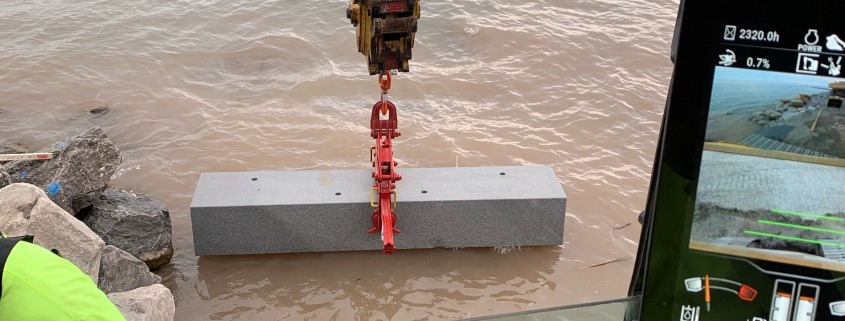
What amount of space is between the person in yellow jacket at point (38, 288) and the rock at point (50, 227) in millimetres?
2749

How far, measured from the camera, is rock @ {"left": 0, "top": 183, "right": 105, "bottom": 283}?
4809 mm

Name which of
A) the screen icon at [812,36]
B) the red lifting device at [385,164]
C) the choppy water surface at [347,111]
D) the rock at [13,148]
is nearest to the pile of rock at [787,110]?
the screen icon at [812,36]

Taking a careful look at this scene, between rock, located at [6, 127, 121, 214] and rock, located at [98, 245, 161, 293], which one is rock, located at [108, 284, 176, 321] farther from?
rock, located at [6, 127, 121, 214]

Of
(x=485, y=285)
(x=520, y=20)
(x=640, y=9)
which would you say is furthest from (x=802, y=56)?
(x=640, y=9)

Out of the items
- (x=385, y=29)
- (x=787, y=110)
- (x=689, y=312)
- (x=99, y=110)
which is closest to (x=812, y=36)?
(x=787, y=110)

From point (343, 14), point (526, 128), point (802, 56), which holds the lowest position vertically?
point (526, 128)

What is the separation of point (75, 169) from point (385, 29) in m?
2.92

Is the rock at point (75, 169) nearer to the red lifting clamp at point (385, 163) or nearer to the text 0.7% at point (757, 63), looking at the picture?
the red lifting clamp at point (385, 163)

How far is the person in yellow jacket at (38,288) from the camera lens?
214 centimetres

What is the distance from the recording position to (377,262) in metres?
6.25

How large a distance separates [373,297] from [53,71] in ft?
21.0

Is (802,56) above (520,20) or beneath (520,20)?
above

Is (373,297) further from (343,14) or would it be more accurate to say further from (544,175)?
(343,14)

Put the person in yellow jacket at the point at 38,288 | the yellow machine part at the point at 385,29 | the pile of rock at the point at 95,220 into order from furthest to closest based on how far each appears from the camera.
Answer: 1. the pile of rock at the point at 95,220
2. the yellow machine part at the point at 385,29
3. the person in yellow jacket at the point at 38,288
